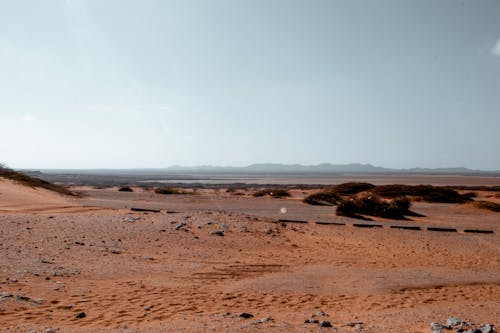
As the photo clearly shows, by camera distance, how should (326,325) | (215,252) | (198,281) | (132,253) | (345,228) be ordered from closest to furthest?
(326,325) < (198,281) < (132,253) < (215,252) < (345,228)

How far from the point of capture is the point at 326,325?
5.95m

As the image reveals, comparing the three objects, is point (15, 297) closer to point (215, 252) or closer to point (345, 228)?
point (215, 252)

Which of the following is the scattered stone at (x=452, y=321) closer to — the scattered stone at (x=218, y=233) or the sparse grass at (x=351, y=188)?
the scattered stone at (x=218, y=233)

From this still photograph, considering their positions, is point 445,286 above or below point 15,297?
below

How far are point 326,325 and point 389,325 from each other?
1.03 meters

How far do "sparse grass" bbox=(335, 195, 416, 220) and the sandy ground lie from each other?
6.79 m

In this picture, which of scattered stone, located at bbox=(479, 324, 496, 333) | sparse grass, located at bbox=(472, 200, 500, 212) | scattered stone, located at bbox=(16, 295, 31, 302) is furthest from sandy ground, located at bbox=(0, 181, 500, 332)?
sparse grass, located at bbox=(472, 200, 500, 212)

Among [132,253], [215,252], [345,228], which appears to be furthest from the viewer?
[345,228]

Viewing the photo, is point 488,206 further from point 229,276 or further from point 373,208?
point 229,276

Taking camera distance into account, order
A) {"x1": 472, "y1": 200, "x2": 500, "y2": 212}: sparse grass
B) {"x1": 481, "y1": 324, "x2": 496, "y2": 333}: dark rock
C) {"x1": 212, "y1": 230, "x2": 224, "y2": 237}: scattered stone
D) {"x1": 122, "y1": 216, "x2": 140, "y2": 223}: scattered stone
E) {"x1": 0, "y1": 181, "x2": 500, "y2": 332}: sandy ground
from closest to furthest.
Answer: {"x1": 481, "y1": 324, "x2": 496, "y2": 333}: dark rock
{"x1": 0, "y1": 181, "x2": 500, "y2": 332}: sandy ground
{"x1": 212, "y1": 230, "x2": 224, "y2": 237}: scattered stone
{"x1": 122, "y1": 216, "x2": 140, "y2": 223}: scattered stone
{"x1": 472, "y1": 200, "x2": 500, "y2": 212}: sparse grass

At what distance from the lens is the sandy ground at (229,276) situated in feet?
20.3

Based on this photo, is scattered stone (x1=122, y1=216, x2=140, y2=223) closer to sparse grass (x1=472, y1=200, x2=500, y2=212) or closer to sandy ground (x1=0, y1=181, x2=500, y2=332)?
sandy ground (x1=0, y1=181, x2=500, y2=332)

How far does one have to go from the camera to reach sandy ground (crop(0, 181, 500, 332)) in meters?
6.20

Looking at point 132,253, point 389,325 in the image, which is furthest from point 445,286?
point 132,253
